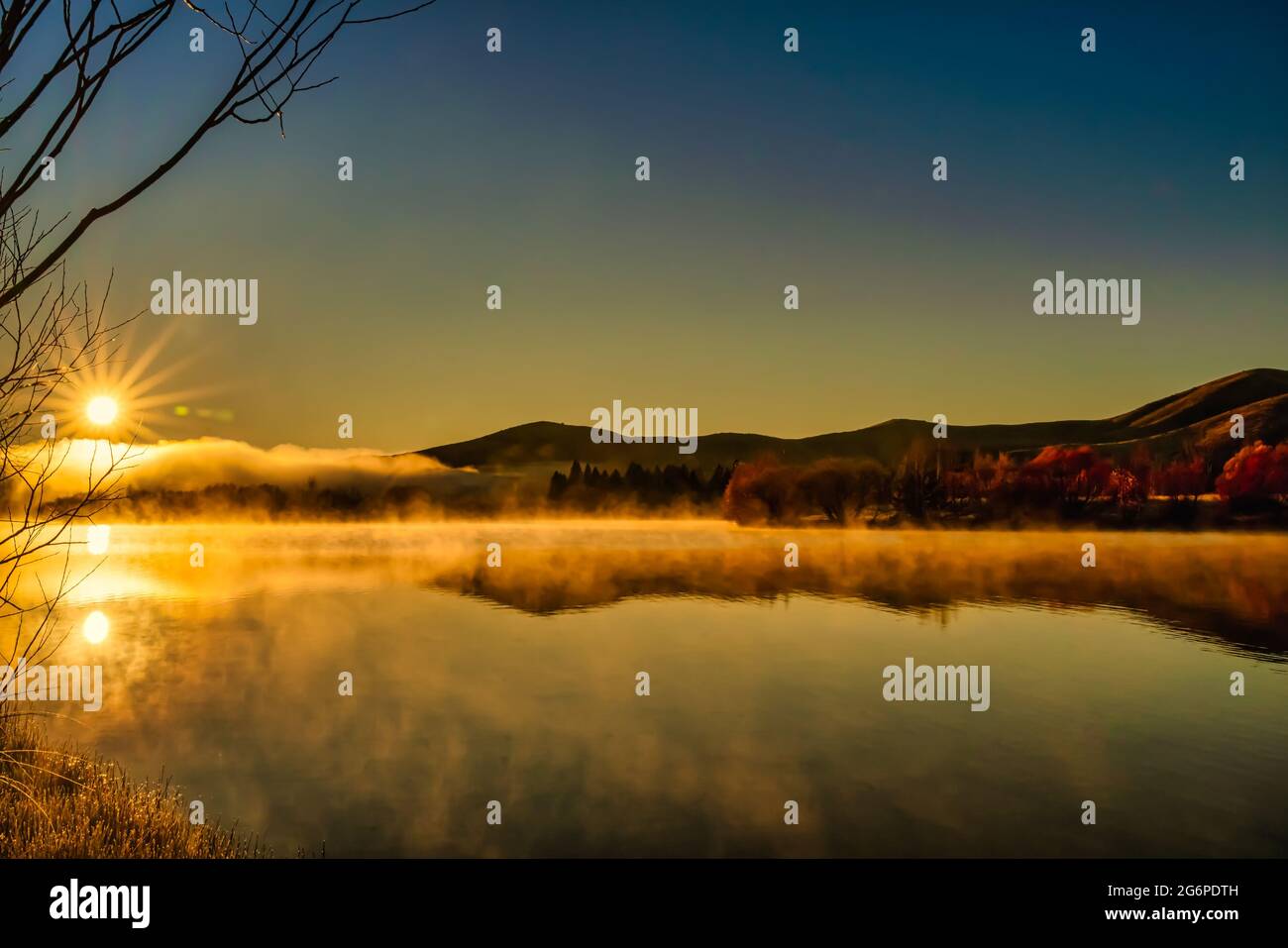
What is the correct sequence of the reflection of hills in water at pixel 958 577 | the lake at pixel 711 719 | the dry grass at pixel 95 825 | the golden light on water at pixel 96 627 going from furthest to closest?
1. the reflection of hills in water at pixel 958 577
2. the golden light on water at pixel 96 627
3. the lake at pixel 711 719
4. the dry grass at pixel 95 825

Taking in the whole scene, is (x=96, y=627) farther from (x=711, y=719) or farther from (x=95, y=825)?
(x=95, y=825)

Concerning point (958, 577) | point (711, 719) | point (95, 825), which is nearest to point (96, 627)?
point (711, 719)

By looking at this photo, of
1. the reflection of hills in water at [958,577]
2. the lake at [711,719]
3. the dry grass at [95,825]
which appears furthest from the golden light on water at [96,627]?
the dry grass at [95,825]

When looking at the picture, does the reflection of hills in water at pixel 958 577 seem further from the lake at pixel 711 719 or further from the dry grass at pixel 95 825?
the dry grass at pixel 95 825

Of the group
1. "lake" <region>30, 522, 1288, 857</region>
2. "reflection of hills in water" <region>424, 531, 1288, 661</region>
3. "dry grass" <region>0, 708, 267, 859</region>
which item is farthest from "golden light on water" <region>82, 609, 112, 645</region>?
"dry grass" <region>0, 708, 267, 859</region>

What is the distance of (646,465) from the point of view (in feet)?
594

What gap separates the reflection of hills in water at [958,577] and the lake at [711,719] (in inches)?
24.6

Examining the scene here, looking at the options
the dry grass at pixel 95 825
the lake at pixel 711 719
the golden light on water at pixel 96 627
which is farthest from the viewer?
the golden light on water at pixel 96 627

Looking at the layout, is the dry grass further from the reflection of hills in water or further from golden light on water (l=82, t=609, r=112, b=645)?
the reflection of hills in water

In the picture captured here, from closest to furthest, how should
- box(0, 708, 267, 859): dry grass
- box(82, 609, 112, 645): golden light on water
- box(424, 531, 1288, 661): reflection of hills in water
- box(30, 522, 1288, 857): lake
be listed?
box(0, 708, 267, 859): dry grass
box(30, 522, 1288, 857): lake
box(82, 609, 112, 645): golden light on water
box(424, 531, 1288, 661): reflection of hills in water

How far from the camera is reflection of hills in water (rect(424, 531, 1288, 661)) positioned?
1574 inches

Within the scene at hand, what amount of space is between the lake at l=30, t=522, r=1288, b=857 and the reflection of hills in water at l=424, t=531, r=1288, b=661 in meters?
0.63

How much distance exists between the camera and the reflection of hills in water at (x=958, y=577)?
3997cm

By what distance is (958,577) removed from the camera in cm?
5478
